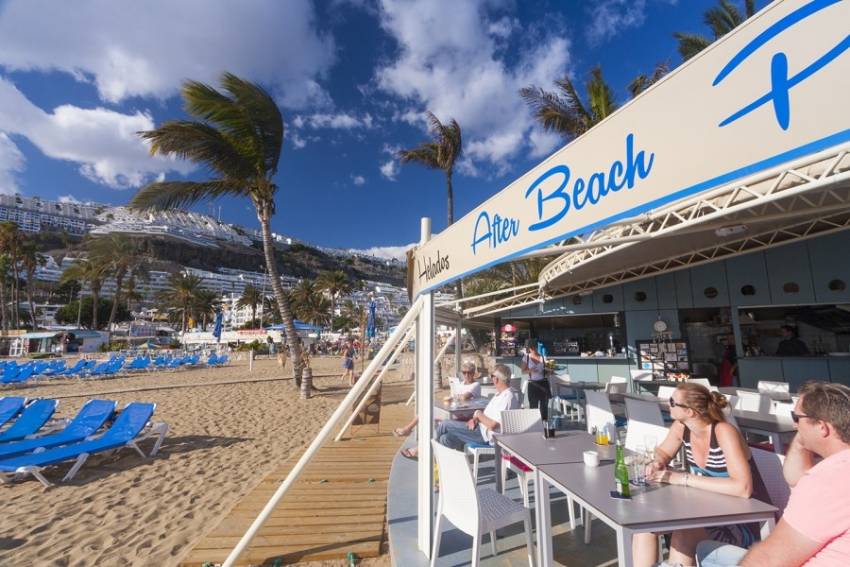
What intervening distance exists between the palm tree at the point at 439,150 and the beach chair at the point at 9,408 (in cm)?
1163

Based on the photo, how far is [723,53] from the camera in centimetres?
113

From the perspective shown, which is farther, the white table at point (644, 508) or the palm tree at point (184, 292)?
the palm tree at point (184, 292)

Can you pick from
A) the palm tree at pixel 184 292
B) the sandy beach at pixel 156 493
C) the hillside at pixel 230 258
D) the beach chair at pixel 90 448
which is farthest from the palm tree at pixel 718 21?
the hillside at pixel 230 258

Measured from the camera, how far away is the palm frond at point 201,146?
8.56m

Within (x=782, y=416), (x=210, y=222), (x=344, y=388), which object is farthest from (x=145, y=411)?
(x=210, y=222)

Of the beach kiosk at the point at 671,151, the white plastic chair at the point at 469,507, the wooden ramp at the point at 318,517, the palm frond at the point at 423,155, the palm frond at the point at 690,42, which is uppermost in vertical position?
the palm frond at the point at 690,42

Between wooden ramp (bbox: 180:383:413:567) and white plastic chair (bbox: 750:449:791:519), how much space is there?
255 centimetres

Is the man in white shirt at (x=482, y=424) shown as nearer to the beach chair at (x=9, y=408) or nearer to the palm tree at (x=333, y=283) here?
the beach chair at (x=9, y=408)

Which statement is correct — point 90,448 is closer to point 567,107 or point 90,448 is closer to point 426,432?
point 426,432

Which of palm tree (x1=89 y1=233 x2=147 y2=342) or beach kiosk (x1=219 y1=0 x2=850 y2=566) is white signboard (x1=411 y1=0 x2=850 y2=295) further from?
palm tree (x1=89 y1=233 x2=147 y2=342)

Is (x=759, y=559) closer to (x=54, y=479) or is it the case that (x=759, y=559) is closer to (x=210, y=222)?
(x=54, y=479)

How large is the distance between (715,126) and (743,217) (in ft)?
18.6

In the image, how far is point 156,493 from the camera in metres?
4.41

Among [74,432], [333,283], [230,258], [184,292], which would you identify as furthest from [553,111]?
[230,258]
